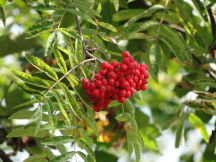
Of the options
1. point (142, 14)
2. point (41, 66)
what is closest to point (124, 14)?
point (142, 14)

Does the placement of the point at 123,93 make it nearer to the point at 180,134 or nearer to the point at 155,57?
the point at 155,57

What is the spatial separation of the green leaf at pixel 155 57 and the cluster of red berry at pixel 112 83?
0.39 m

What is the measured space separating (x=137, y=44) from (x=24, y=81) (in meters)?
1.38

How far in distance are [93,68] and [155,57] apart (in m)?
0.53

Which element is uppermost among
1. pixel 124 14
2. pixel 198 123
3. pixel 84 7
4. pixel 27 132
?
pixel 84 7

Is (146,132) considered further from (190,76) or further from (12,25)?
(12,25)

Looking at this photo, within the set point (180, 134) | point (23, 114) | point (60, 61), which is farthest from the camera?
point (180, 134)

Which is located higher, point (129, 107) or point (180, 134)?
point (129, 107)

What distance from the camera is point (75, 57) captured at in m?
1.85

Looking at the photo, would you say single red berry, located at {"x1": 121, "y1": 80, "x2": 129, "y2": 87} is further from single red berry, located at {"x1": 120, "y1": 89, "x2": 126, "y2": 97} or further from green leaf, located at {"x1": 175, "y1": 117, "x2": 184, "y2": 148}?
green leaf, located at {"x1": 175, "y1": 117, "x2": 184, "y2": 148}

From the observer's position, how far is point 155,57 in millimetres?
2430

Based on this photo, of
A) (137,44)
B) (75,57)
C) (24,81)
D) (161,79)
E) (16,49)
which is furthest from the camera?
(161,79)

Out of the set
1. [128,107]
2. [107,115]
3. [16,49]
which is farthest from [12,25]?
[128,107]

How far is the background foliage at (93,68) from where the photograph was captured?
1817 millimetres
